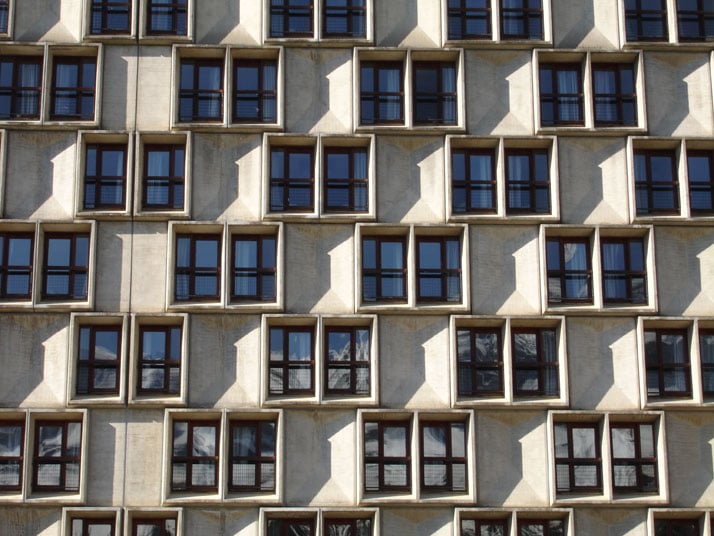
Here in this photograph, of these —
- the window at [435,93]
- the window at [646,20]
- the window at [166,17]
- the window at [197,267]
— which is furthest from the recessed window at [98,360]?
the window at [646,20]

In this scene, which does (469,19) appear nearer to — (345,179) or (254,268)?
(345,179)

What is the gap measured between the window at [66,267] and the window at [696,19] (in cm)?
1620

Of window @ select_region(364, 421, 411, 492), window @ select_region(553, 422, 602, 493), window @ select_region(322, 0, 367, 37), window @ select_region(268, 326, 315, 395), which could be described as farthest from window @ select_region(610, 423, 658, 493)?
window @ select_region(322, 0, 367, 37)

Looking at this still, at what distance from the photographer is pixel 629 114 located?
29875 millimetres

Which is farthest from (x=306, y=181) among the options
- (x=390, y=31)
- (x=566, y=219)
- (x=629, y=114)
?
(x=629, y=114)

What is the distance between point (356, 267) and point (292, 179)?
2798mm

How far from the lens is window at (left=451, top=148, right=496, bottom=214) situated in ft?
95.7

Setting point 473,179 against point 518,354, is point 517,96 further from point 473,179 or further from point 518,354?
point 518,354

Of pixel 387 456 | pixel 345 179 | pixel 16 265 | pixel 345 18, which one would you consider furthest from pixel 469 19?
pixel 16 265

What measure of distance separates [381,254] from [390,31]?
19.0 ft

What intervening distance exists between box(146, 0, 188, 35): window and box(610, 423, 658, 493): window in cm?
1472

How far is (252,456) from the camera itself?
27.8 metres

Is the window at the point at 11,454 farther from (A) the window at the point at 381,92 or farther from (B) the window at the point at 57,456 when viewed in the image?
(A) the window at the point at 381,92

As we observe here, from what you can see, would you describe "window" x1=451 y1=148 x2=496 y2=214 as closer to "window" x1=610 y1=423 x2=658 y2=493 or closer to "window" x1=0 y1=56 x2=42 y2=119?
"window" x1=610 y1=423 x2=658 y2=493
